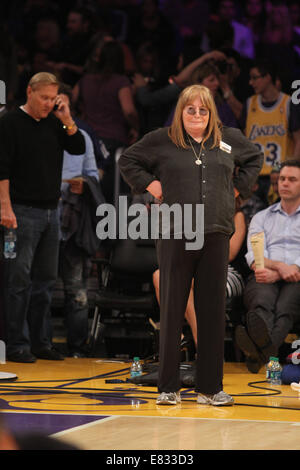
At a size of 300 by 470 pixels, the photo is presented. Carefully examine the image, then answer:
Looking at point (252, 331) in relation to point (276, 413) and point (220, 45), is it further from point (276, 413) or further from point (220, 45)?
point (220, 45)

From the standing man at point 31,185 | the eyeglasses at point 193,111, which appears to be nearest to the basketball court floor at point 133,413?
the standing man at point 31,185

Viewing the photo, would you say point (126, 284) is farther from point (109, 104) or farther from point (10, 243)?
point (109, 104)

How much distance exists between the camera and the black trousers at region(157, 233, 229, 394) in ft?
13.5

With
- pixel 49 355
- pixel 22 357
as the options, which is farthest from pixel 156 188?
pixel 49 355

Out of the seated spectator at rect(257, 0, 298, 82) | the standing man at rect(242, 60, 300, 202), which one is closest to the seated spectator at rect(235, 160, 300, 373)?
the standing man at rect(242, 60, 300, 202)

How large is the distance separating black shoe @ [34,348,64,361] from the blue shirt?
162cm

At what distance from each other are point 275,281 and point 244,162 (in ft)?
6.63

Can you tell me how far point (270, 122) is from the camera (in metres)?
7.34

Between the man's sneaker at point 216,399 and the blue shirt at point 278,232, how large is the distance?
2.24 m

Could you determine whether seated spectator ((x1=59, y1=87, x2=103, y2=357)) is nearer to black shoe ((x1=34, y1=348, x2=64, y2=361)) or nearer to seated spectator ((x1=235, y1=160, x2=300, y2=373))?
black shoe ((x1=34, y1=348, x2=64, y2=361))

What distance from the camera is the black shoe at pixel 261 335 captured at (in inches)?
218

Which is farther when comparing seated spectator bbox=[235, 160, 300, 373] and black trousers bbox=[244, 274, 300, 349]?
black trousers bbox=[244, 274, 300, 349]
